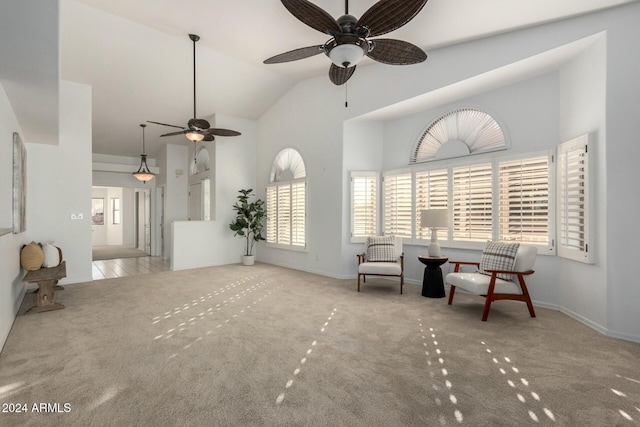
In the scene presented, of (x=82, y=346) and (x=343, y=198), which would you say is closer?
(x=82, y=346)

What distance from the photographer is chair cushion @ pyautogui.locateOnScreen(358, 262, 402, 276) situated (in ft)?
16.4

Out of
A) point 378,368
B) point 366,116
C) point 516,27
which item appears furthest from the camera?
point 366,116

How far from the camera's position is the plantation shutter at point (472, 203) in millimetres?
4887

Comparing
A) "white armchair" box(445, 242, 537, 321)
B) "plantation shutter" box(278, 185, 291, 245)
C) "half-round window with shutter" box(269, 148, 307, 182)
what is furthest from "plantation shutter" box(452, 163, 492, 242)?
"plantation shutter" box(278, 185, 291, 245)

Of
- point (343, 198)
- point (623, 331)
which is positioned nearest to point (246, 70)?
point (343, 198)

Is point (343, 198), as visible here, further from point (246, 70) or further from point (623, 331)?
point (623, 331)

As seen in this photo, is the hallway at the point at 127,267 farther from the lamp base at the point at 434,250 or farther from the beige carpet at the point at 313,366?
the lamp base at the point at 434,250

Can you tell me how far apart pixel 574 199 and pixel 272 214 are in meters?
5.85

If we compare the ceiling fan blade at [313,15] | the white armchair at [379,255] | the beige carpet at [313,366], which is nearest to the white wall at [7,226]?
the beige carpet at [313,366]

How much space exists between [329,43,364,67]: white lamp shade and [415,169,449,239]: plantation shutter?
3120 mm

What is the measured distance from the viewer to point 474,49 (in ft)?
14.1

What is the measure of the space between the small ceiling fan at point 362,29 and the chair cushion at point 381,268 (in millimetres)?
2971

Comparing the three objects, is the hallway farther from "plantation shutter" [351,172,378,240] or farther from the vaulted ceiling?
"plantation shutter" [351,172,378,240]

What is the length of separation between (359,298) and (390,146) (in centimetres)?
305
